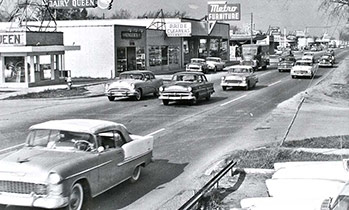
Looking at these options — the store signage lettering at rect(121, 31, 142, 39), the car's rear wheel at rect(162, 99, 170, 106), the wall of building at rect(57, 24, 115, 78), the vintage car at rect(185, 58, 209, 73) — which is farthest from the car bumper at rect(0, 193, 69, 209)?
the vintage car at rect(185, 58, 209, 73)

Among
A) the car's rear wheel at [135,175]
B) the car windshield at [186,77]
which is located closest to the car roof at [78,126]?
the car's rear wheel at [135,175]

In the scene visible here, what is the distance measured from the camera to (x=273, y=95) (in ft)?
101

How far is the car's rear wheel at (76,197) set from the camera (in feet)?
27.7

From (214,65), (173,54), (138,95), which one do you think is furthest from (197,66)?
(138,95)

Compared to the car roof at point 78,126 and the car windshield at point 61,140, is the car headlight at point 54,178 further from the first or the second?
the car roof at point 78,126

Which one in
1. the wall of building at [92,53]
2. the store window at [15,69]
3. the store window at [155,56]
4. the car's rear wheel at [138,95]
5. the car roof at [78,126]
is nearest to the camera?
the car roof at [78,126]

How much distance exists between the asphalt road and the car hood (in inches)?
43.2

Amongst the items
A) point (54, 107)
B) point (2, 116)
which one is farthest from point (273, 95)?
point (2, 116)

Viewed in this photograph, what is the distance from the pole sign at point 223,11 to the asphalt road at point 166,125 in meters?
47.2

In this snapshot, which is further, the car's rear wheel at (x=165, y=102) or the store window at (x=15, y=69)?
the store window at (x=15, y=69)

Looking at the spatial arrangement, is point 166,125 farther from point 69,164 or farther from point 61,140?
point 69,164

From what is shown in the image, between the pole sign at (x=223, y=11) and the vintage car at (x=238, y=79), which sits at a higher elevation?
the pole sign at (x=223, y=11)

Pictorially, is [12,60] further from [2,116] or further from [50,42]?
[2,116]

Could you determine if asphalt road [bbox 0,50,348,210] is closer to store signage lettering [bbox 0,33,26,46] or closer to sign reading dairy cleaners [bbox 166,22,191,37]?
store signage lettering [bbox 0,33,26,46]
